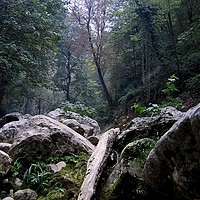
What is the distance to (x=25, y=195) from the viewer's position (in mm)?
2414

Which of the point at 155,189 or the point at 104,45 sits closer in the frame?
the point at 155,189

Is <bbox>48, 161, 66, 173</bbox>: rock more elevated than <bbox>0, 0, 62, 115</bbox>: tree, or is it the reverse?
<bbox>0, 0, 62, 115</bbox>: tree

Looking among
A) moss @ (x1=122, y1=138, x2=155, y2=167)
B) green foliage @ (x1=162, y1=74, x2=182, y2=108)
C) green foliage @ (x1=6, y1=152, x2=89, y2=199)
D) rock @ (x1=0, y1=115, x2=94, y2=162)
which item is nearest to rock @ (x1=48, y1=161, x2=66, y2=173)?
green foliage @ (x1=6, y1=152, x2=89, y2=199)

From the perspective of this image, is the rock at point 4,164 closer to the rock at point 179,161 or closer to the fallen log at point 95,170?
the fallen log at point 95,170

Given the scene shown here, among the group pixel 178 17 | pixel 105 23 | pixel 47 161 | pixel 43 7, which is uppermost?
pixel 105 23

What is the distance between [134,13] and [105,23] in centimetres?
553

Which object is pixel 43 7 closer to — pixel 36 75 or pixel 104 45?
pixel 36 75

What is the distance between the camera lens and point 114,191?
2.17 metres

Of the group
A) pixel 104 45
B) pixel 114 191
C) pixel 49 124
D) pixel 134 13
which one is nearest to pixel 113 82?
pixel 104 45

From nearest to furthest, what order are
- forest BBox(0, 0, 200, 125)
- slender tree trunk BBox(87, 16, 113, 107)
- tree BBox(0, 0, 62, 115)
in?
forest BBox(0, 0, 200, 125), tree BBox(0, 0, 62, 115), slender tree trunk BBox(87, 16, 113, 107)

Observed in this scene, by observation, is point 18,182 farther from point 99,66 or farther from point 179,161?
point 99,66

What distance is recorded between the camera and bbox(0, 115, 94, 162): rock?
3.20 metres

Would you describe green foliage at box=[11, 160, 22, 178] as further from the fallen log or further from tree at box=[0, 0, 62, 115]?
tree at box=[0, 0, 62, 115]

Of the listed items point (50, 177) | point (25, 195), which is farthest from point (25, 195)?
point (50, 177)
